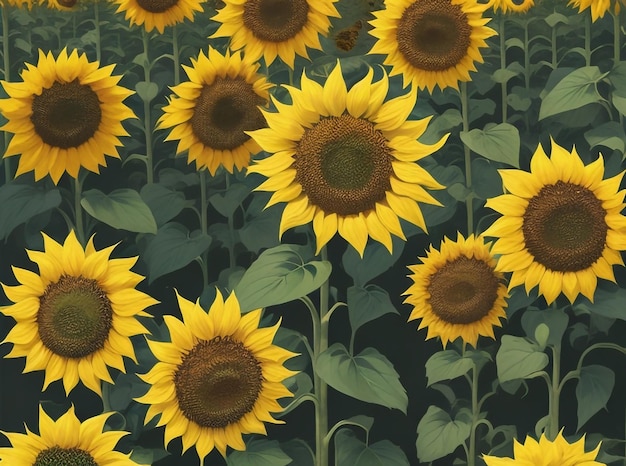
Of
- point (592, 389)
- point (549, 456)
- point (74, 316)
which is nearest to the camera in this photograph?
point (549, 456)

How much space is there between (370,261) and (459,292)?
4.5 inches

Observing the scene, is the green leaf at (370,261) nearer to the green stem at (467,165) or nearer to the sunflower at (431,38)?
the green stem at (467,165)

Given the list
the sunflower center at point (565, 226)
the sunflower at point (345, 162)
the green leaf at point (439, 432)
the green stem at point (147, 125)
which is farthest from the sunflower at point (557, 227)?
the green stem at point (147, 125)

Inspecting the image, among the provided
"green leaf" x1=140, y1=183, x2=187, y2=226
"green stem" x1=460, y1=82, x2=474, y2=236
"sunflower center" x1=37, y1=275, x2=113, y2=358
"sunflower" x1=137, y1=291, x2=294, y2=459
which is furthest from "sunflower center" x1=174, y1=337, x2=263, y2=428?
"green stem" x1=460, y1=82, x2=474, y2=236

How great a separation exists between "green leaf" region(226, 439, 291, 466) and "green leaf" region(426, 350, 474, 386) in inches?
7.9

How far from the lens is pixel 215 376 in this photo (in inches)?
35.9

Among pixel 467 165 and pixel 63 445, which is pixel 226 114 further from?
pixel 63 445

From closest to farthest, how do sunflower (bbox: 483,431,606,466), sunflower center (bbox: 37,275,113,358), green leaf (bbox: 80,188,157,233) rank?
sunflower (bbox: 483,431,606,466)
sunflower center (bbox: 37,275,113,358)
green leaf (bbox: 80,188,157,233)

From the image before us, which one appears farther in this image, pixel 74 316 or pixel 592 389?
pixel 592 389

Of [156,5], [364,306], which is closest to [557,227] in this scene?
[364,306]

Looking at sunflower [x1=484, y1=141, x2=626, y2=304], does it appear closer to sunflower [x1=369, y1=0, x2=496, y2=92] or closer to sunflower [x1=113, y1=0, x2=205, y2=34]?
sunflower [x1=369, y1=0, x2=496, y2=92]

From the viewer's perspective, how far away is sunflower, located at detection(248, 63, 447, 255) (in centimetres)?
87

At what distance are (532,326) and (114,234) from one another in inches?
21.2

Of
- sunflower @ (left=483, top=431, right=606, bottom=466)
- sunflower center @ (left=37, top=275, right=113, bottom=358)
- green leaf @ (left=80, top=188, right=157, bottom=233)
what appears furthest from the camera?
green leaf @ (left=80, top=188, right=157, bottom=233)
